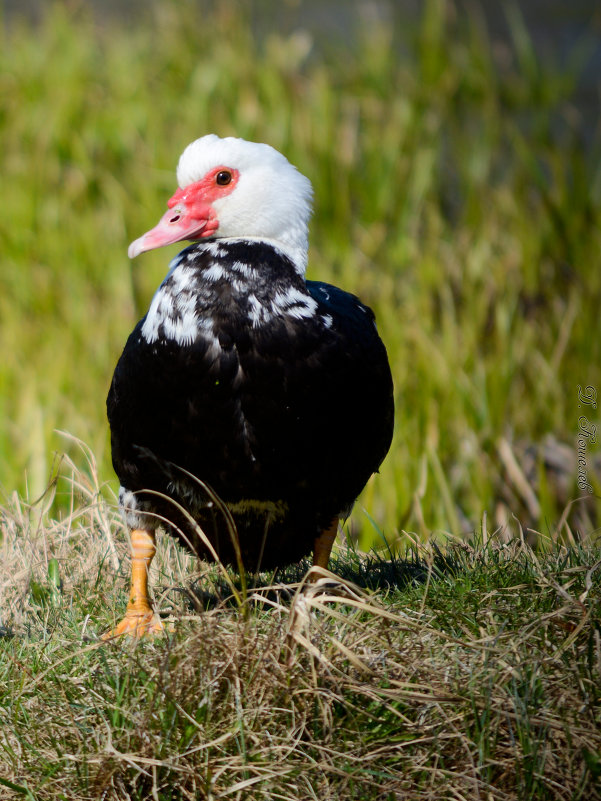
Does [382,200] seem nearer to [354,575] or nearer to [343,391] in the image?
[354,575]

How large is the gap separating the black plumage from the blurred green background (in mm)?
966

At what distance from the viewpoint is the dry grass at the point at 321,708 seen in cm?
188

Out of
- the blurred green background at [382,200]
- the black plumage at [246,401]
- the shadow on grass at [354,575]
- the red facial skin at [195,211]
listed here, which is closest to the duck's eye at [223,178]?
the red facial skin at [195,211]

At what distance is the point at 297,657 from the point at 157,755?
0.32m

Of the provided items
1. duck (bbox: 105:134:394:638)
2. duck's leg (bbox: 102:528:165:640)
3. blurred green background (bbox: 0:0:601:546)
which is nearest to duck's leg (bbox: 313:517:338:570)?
duck (bbox: 105:134:394:638)

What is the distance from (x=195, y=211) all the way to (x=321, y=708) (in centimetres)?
128

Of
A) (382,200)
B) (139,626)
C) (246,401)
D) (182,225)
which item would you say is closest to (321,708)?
(139,626)

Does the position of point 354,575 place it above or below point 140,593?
below

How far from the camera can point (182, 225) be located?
2586mm

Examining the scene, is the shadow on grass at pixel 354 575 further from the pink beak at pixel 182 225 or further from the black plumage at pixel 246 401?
the pink beak at pixel 182 225

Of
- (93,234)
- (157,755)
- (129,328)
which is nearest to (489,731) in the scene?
(157,755)

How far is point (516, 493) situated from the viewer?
157 inches

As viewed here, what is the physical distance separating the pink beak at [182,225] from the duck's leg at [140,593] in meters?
0.73

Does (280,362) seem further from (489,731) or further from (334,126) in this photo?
(334,126)
